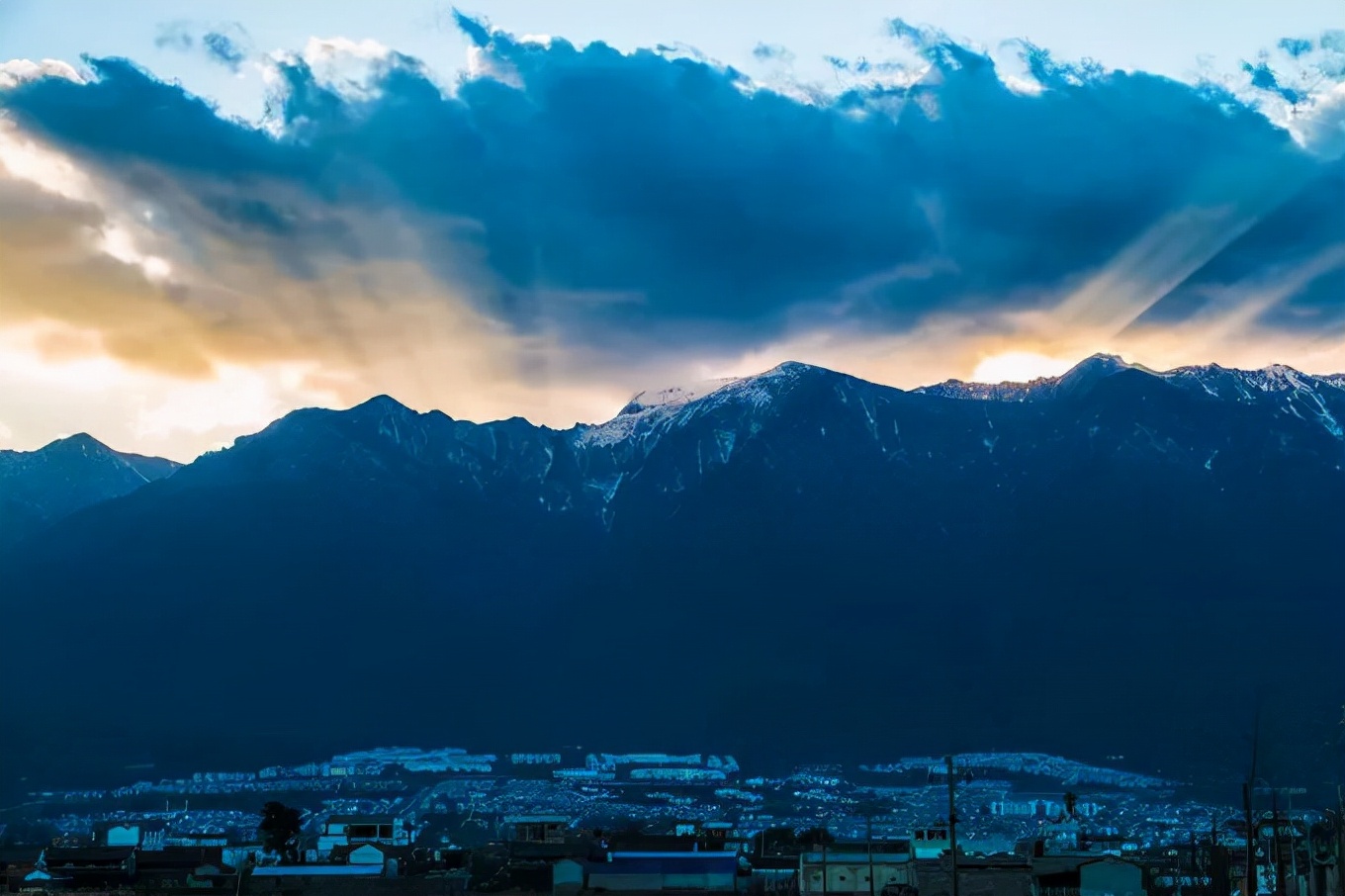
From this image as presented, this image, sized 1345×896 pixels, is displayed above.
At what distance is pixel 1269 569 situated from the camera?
638ft

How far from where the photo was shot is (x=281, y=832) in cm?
9381

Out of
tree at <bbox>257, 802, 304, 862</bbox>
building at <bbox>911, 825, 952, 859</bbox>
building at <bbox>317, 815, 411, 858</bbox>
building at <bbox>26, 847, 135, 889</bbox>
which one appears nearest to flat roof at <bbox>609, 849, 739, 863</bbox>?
building at <bbox>911, 825, 952, 859</bbox>

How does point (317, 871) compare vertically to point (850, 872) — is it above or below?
below

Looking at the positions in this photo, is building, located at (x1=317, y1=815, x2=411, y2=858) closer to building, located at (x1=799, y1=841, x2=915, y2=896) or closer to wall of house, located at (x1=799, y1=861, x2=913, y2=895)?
building, located at (x1=799, y1=841, x2=915, y2=896)

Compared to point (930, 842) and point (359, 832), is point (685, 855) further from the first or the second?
point (359, 832)

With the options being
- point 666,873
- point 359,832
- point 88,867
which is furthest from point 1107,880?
point 359,832

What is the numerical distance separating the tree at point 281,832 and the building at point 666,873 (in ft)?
56.4

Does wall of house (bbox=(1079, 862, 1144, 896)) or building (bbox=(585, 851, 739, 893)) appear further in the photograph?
building (bbox=(585, 851, 739, 893))

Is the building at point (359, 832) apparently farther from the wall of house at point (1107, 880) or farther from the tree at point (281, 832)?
the wall of house at point (1107, 880)

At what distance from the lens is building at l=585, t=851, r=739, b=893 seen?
76812 mm

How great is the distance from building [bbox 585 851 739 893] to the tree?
17186 millimetres

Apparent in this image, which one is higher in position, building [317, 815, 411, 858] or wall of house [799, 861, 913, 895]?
building [317, 815, 411, 858]

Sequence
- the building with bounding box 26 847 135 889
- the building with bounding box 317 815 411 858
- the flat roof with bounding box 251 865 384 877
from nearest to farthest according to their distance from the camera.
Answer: the flat roof with bounding box 251 865 384 877 < the building with bounding box 26 847 135 889 < the building with bounding box 317 815 411 858

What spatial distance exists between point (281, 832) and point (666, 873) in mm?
22884
